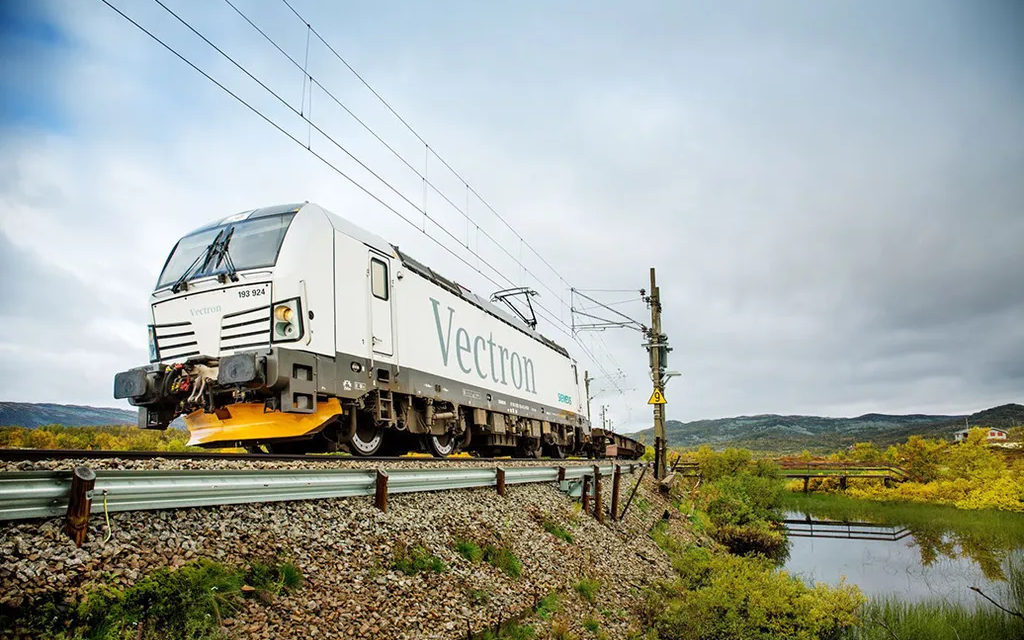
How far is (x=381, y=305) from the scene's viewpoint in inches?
419

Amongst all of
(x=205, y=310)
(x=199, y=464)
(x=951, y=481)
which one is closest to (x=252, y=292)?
(x=205, y=310)

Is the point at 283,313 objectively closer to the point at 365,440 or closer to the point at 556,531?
the point at 365,440

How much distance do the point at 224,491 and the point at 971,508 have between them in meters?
39.0

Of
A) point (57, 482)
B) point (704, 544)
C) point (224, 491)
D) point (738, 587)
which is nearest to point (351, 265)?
point (224, 491)

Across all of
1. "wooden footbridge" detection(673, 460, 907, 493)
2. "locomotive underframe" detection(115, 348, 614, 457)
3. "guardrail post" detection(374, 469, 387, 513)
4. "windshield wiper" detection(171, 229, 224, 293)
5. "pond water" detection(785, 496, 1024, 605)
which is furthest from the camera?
"wooden footbridge" detection(673, 460, 907, 493)

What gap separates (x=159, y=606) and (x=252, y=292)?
5.53 m

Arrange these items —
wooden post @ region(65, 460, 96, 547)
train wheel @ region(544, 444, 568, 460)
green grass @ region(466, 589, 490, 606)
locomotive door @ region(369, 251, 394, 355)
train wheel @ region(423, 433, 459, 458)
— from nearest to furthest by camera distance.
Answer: wooden post @ region(65, 460, 96, 547)
green grass @ region(466, 589, 490, 606)
locomotive door @ region(369, 251, 394, 355)
train wheel @ region(423, 433, 459, 458)
train wheel @ region(544, 444, 568, 460)

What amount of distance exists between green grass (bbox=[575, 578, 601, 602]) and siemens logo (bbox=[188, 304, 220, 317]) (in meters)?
6.79

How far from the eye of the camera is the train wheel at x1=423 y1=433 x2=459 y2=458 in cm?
1277

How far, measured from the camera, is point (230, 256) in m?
9.27

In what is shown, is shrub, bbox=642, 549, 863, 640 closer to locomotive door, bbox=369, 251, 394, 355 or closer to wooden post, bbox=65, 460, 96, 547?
locomotive door, bbox=369, 251, 394, 355

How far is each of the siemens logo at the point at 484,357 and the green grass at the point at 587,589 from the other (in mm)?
5400

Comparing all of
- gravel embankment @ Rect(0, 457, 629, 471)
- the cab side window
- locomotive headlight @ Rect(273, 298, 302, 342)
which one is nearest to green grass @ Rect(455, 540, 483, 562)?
gravel embankment @ Rect(0, 457, 629, 471)

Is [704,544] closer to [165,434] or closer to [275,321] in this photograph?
[275,321]
